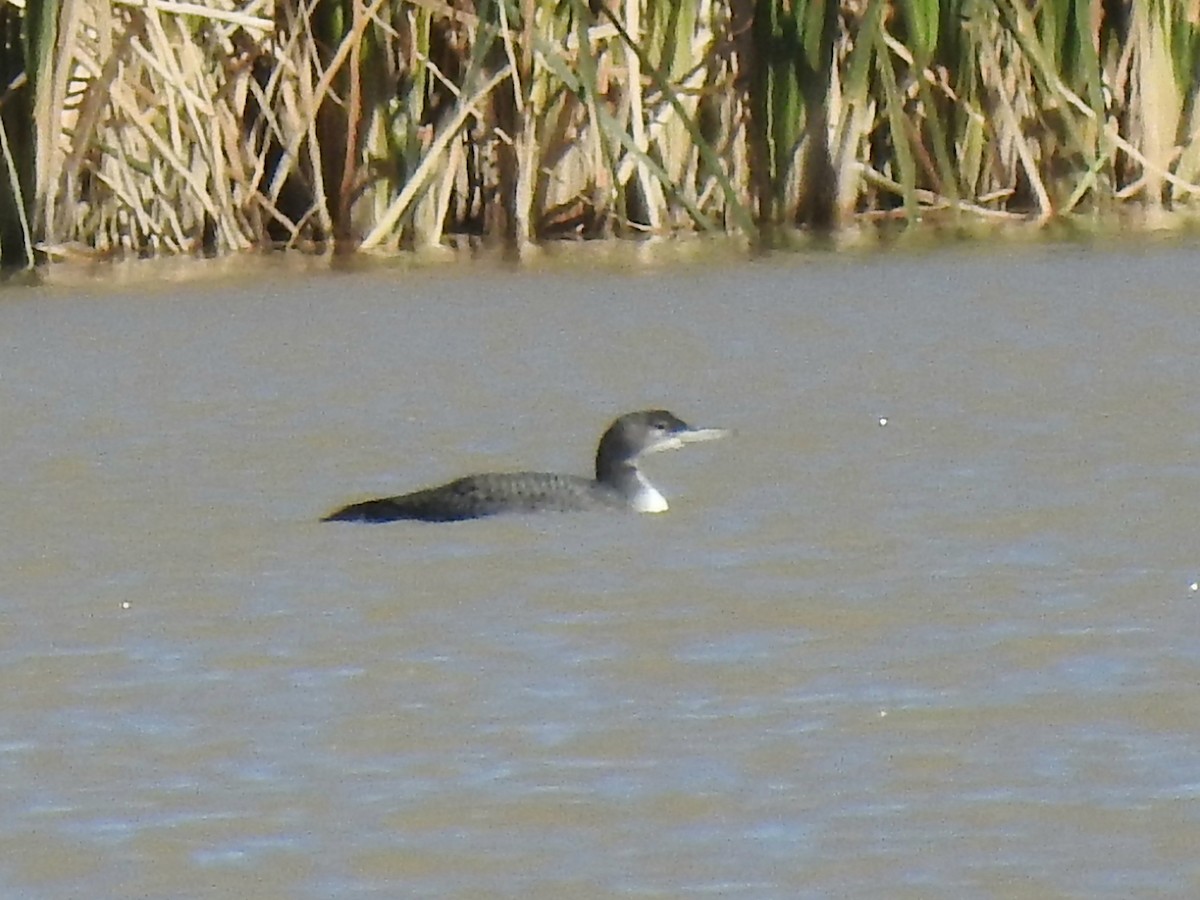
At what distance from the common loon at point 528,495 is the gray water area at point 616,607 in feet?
0.18

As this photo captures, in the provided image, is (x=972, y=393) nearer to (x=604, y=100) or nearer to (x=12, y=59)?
(x=604, y=100)

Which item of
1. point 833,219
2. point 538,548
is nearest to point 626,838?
point 538,548

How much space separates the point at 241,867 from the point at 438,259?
8.28m

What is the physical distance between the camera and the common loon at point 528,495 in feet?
23.5

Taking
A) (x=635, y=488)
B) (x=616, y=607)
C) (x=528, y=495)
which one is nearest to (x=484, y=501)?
(x=528, y=495)

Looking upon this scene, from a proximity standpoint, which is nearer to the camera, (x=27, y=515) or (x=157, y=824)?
(x=157, y=824)

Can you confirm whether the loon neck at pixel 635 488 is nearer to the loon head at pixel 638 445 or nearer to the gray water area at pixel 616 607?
the loon head at pixel 638 445

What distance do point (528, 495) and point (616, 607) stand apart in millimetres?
1284

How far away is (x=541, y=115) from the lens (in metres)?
12.1

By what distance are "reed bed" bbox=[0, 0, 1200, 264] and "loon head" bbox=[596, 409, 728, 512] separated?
3.49m

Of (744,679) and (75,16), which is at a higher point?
(75,16)

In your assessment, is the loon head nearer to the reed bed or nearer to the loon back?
the loon back

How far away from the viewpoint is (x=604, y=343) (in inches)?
418

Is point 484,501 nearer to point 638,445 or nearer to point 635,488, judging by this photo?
point 635,488
